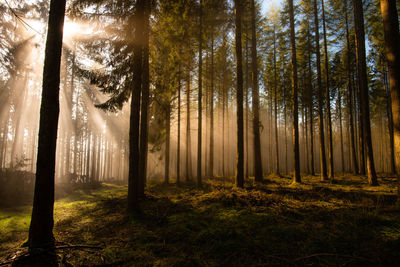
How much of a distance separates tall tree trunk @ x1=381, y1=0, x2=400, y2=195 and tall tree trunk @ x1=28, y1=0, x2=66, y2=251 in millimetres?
9381

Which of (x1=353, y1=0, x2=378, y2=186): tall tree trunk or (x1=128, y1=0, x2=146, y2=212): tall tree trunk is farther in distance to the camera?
(x1=353, y1=0, x2=378, y2=186): tall tree trunk

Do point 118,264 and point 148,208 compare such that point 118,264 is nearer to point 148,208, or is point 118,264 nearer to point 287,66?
point 148,208

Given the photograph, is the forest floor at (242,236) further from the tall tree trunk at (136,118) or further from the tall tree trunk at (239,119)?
the tall tree trunk at (239,119)

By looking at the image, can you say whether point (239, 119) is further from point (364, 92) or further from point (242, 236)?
point (364, 92)

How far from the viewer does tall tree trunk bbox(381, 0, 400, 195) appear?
5.22 metres

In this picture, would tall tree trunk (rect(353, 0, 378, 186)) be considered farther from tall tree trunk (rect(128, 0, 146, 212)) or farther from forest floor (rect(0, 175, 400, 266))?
tall tree trunk (rect(128, 0, 146, 212))

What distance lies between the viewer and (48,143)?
13.2 ft

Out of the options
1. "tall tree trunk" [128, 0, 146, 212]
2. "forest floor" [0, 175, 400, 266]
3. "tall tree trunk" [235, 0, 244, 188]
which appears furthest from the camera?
"tall tree trunk" [235, 0, 244, 188]

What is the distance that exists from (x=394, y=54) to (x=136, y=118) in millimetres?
9067

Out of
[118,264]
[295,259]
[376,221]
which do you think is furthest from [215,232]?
[376,221]

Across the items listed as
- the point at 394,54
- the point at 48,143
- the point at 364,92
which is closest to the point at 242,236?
the point at 48,143

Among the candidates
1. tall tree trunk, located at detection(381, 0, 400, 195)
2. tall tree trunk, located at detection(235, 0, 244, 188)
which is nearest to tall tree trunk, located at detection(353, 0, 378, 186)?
tall tree trunk, located at detection(381, 0, 400, 195)

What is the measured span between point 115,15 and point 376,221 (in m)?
11.1

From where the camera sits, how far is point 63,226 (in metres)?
6.23
